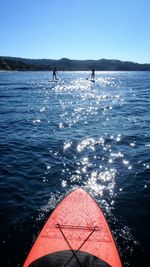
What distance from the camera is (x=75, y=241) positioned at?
27.9ft

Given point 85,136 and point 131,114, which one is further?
point 131,114

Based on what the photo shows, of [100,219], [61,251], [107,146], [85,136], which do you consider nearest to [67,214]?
[100,219]

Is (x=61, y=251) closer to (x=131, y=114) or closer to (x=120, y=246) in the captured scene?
(x=120, y=246)

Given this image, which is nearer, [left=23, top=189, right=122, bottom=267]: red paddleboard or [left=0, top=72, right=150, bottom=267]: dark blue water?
[left=23, top=189, right=122, bottom=267]: red paddleboard

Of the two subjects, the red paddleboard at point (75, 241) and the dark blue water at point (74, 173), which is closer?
the red paddleboard at point (75, 241)

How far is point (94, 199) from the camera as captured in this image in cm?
1135

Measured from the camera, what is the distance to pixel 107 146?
1795cm

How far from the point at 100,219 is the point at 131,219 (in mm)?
1466

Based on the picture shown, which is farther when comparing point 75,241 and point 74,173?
point 74,173

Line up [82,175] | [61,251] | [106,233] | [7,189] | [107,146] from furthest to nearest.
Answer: [107,146]
[82,175]
[7,189]
[106,233]
[61,251]

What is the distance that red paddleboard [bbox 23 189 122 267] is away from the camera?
784 cm

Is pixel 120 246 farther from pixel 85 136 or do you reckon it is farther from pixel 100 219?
pixel 85 136

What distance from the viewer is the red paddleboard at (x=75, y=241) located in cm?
784

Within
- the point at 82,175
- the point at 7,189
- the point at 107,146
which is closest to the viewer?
the point at 7,189
